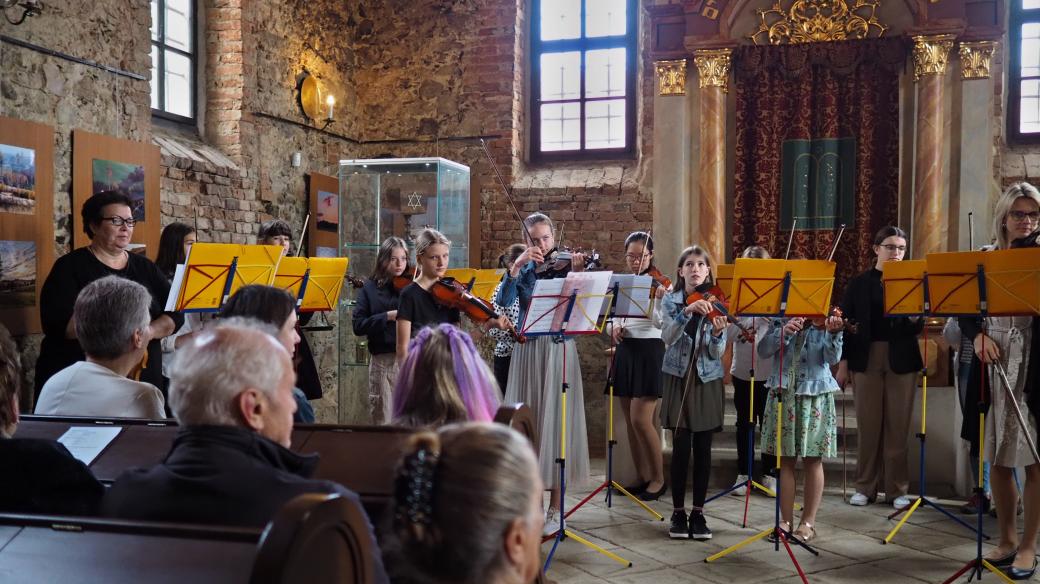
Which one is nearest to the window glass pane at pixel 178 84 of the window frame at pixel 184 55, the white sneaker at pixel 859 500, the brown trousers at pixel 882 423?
the window frame at pixel 184 55

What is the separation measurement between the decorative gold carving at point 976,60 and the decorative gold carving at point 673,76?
2.27 m

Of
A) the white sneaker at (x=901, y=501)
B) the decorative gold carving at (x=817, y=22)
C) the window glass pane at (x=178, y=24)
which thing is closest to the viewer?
the white sneaker at (x=901, y=501)

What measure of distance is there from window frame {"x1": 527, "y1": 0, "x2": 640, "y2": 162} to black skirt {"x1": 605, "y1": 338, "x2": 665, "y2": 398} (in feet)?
13.0

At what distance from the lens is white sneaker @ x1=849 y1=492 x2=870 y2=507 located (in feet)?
18.7

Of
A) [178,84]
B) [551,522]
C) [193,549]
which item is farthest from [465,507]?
[178,84]

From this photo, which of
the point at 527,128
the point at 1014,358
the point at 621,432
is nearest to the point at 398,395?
the point at 1014,358

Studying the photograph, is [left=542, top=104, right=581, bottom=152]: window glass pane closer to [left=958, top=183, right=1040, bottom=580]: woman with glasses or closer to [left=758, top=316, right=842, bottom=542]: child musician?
[left=758, top=316, right=842, bottom=542]: child musician

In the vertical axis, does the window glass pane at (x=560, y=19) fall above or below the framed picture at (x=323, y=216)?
above

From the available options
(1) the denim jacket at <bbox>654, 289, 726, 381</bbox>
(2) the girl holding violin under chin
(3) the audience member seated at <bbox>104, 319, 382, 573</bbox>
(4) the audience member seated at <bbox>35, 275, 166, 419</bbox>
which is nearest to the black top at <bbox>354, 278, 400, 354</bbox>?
(2) the girl holding violin under chin

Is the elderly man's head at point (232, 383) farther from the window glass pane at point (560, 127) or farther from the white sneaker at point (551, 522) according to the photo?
the window glass pane at point (560, 127)

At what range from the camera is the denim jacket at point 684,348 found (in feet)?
16.1

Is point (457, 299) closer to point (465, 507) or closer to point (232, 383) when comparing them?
point (232, 383)

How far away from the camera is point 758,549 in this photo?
4.70 m

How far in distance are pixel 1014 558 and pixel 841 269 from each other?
4361mm
